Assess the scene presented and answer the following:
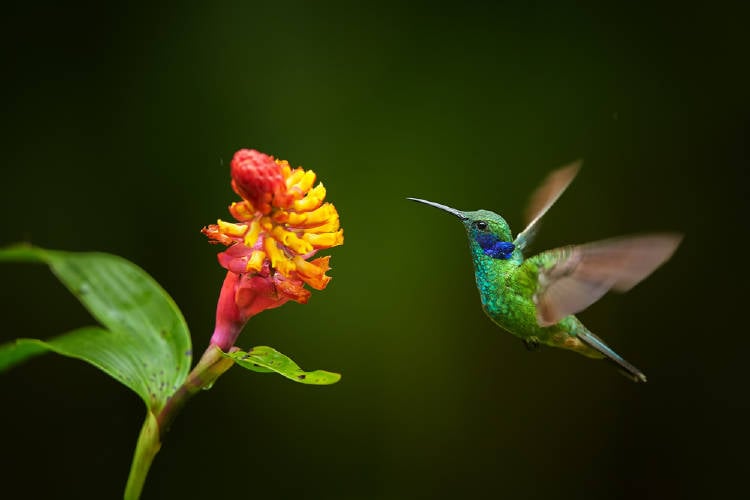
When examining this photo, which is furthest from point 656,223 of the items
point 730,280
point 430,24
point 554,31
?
point 430,24

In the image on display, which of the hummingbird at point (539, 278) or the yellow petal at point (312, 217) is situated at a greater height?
the yellow petal at point (312, 217)

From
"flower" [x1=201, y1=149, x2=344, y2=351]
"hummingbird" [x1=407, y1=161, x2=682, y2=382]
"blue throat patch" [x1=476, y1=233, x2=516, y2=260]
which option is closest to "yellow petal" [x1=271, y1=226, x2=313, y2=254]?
"flower" [x1=201, y1=149, x2=344, y2=351]

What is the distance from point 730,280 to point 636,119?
2.57 feet

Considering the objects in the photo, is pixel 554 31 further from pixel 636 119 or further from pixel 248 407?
pixel 248 407

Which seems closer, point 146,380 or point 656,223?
point 146,380

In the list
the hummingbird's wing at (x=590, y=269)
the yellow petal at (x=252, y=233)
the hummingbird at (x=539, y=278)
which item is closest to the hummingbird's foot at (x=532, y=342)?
the hummingbird at (x=539, y=278)

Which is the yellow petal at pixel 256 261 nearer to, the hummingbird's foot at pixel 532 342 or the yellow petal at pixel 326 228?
the yellow petal at pixel 326 228

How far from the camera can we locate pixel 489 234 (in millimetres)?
1612

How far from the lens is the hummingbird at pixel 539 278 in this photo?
4.51ft

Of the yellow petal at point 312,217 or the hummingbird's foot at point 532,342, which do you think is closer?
the yellow petal at point 312,217

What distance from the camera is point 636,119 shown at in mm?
3322

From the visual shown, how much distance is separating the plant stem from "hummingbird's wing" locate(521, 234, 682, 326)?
62 cm

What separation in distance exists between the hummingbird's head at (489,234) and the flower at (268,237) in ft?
1.54

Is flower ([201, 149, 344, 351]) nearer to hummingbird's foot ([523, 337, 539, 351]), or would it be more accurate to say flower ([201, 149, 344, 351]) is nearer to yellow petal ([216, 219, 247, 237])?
yellow petal ([216, 219, 247, 237])
